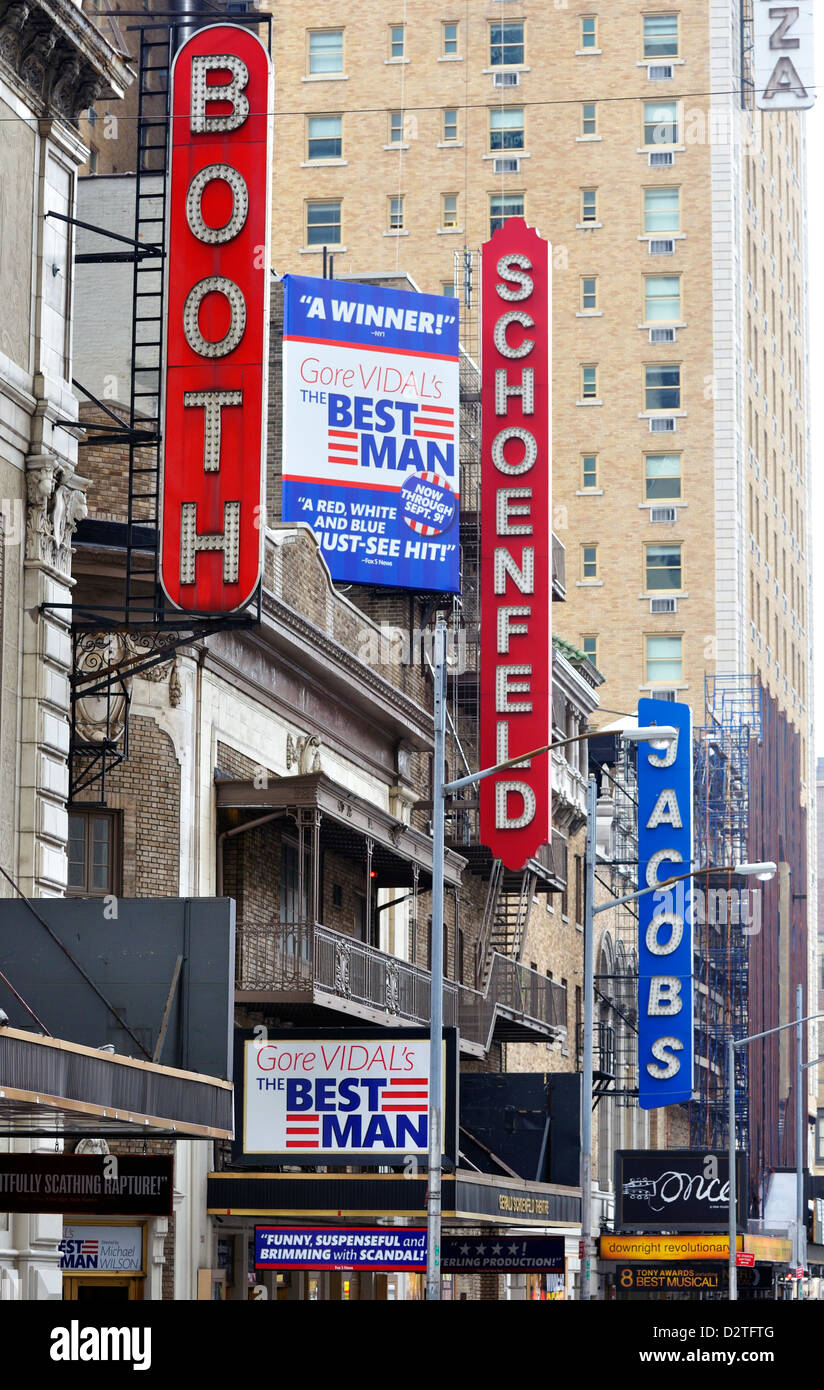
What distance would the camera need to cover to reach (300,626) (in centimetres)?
3594

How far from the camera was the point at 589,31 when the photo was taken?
93000mm

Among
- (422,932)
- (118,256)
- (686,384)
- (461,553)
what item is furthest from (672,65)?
(118,256)

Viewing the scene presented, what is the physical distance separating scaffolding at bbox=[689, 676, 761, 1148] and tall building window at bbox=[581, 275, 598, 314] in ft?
50.6

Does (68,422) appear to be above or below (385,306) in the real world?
below

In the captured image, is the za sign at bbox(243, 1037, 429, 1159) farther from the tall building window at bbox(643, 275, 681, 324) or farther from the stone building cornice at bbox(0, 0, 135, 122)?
the tall building window at bbox(643, 275, 681, 324)

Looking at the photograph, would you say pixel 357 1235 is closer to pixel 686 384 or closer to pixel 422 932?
pixel 422 932

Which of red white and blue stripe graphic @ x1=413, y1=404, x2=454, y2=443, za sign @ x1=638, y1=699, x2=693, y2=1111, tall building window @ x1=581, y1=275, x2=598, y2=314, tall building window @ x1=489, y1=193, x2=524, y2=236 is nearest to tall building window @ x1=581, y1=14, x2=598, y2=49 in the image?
tall building window @ x1=489, y1=193, x2=524, y2=236

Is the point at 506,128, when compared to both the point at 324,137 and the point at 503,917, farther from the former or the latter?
the point at 503,917

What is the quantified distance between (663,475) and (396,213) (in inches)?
572

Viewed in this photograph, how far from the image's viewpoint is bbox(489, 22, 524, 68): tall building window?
92938 millimetres

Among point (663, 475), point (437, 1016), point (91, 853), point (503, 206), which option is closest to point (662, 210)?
point (503, 206)

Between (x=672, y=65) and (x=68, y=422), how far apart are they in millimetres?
71968

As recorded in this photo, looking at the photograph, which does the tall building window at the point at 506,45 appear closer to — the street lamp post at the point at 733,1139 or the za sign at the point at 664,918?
the za sign at the point at 664,918

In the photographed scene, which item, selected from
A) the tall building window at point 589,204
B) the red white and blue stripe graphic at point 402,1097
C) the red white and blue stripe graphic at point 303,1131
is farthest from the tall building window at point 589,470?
the red white and blue stripe graphic at point 303,1131
